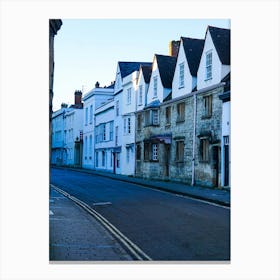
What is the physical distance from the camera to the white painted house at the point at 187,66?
2530 cm

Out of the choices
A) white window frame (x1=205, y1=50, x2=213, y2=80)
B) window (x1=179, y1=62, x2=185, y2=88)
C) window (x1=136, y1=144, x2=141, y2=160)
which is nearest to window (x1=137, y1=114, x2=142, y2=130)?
window (x1=136, y1=144, x2=141, y2=160)

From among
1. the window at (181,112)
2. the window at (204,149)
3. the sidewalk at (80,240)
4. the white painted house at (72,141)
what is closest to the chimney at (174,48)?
the window at (181,112)

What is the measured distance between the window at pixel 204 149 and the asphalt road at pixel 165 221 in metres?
3.21

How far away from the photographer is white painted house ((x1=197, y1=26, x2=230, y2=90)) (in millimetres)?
21344

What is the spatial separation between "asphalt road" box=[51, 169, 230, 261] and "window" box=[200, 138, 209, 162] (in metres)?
3.21

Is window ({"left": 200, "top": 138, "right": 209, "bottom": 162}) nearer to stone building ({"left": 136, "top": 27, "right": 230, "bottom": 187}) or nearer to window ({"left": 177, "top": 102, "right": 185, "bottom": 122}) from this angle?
stone building ({"left": 136, "top": 27, "right": 230, "bottom": 187})

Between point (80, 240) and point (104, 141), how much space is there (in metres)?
11.7

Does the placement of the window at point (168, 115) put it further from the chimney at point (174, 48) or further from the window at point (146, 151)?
the chimney at point (174, 48)

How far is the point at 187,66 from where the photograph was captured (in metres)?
25.7

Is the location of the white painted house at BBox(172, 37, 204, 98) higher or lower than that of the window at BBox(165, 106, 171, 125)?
higher
